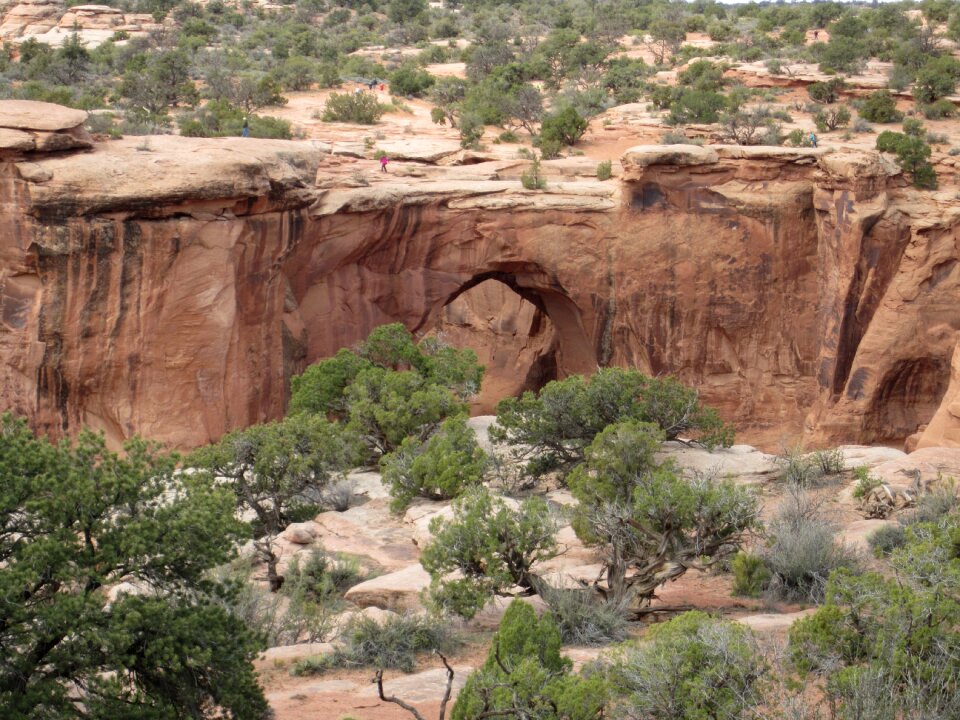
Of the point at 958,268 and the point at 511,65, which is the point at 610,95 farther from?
the point at 958,268

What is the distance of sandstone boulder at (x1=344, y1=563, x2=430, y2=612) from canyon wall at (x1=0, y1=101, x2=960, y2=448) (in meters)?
7.94

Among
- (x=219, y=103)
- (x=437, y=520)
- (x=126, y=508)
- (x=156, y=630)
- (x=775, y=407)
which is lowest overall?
(x=775, y=407)

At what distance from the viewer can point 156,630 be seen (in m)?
6.76

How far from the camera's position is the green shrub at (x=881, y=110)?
27.0 metres

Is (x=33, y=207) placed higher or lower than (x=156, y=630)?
higher

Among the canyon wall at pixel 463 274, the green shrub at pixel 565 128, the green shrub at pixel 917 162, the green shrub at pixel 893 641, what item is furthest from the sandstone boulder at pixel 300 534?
the green shrub at pixel 565 128

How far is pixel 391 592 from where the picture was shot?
10867 mm

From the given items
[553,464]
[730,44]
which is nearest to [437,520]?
→ [553,464]

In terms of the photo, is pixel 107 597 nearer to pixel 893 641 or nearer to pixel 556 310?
pixel 893 641

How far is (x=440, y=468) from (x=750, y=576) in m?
4.72

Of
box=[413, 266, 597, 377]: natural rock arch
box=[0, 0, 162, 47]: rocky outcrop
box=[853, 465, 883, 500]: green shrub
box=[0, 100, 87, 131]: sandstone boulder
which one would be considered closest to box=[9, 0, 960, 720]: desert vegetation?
box=[853, 465, 883, 500]: green shrub

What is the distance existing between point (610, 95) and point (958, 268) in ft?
55.9

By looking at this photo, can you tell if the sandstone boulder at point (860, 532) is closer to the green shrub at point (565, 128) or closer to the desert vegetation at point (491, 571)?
the desert vegetation at point (491, 571)

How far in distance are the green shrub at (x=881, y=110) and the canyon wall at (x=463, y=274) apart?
7713 millimetres
